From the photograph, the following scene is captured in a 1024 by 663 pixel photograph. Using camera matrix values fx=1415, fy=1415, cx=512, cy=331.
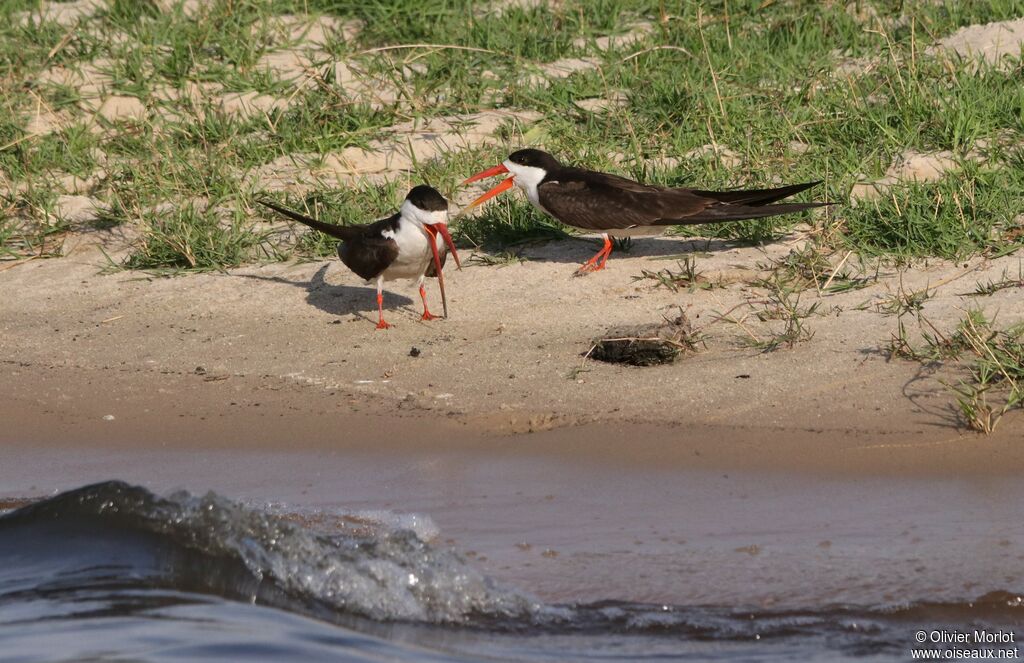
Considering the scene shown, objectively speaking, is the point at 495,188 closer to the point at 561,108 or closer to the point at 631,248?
the point at 631,248

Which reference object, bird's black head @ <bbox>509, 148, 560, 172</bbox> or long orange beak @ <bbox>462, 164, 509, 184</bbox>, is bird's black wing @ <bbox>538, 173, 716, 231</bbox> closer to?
bird's black head @ <bbox>509, 148, 560, 172</bbox>

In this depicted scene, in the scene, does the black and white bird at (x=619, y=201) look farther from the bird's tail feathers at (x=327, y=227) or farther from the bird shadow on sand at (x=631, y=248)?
the bird's tail feathers at (x=327, y=227)

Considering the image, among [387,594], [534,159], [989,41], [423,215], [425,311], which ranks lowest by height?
[387,594]

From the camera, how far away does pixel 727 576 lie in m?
3.54

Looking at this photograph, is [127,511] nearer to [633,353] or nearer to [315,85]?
[633,353]

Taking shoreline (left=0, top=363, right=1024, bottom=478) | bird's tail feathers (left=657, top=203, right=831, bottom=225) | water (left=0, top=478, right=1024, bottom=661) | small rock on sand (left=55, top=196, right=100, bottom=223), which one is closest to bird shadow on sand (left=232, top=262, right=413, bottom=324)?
shoreline (left=0, top=363, right=1024, bottom=478)

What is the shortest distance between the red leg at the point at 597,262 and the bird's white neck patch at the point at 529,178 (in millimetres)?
377

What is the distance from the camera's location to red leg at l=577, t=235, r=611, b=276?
21.2 ft

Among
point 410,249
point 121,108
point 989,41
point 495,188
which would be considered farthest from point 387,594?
point 989,41

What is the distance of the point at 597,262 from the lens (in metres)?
6.55

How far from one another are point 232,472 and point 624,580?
1.51 metres

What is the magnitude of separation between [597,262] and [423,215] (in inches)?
34.2

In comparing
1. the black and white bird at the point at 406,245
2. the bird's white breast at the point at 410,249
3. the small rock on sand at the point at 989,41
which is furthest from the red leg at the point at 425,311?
the small rock on sand at the point at 989,41

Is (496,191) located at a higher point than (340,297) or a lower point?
higher
